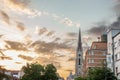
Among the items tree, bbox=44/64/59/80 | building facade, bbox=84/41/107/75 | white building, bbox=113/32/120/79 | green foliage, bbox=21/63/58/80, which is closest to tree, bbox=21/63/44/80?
green foliage, bbox=21/63/58/80

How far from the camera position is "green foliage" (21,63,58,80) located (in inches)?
4299

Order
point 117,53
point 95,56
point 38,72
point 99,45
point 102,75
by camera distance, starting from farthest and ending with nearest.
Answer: point 99,45 < point 95,56 < point 38,72 < point 117,53 < point 102,75

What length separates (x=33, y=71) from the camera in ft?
365

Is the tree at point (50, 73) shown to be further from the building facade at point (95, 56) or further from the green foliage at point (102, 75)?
the green foliage at point (102, 75)

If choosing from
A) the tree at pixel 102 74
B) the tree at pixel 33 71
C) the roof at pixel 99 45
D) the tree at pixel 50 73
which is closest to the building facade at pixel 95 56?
the roof at pixel 99 45

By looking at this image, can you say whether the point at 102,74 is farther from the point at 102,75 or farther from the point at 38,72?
the point at 38,72

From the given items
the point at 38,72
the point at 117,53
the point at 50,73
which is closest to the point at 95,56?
the point at 50,73

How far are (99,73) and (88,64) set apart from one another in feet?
172

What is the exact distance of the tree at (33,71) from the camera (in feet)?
358

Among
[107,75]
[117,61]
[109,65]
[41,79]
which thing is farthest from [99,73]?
[41,79]

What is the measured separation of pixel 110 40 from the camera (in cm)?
8056

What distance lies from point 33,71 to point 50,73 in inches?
252

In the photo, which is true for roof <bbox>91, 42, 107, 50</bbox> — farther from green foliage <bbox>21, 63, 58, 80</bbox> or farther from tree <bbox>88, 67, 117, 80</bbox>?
tree <bbox>88, 67, 117, 80</bbox>

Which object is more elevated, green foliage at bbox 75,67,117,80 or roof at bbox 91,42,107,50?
roof at bbox 91,42,107,50
